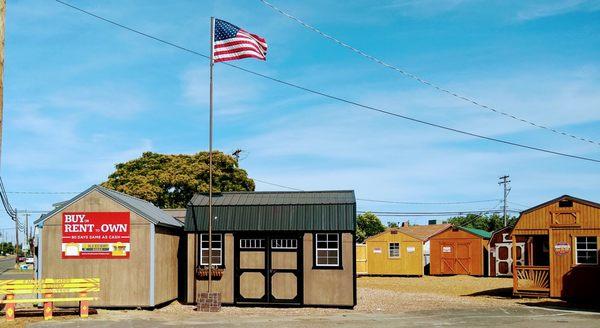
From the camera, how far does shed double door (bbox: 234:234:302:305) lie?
22.2m

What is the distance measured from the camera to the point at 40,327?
1712cm

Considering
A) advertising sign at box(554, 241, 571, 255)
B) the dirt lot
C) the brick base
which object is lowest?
the dirt lot

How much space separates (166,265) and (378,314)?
788cm

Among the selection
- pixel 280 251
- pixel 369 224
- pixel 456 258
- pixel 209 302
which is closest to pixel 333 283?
pixel 280 251

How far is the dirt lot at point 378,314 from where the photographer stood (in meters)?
18.3

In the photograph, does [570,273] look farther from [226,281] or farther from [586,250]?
[226,281]

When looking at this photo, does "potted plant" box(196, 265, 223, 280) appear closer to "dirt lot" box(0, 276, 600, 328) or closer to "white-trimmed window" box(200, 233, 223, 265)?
"white-trimmed window" box(200, 233, 223, 265)

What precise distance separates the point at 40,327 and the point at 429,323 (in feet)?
36.2

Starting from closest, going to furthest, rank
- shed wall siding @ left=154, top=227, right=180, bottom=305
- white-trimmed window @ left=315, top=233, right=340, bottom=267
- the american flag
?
the american flag < shed wall siding @ left=154, top=227, right=180, bottom=305 < white-trimmed window @ left=315, top=233, right=340, bottom=267

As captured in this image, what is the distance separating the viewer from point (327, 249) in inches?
878

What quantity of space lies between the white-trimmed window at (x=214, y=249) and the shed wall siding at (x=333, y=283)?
10.8 ft

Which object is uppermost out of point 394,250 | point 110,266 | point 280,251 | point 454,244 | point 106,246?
point 106,246

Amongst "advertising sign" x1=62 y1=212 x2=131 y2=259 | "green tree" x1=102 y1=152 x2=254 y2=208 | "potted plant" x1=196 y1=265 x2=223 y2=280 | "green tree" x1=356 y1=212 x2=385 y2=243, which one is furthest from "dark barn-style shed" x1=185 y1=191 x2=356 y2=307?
"green tree" x1=356 y1=212 x2=385 y2=243

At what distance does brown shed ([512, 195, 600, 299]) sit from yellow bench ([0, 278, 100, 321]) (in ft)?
55.4
